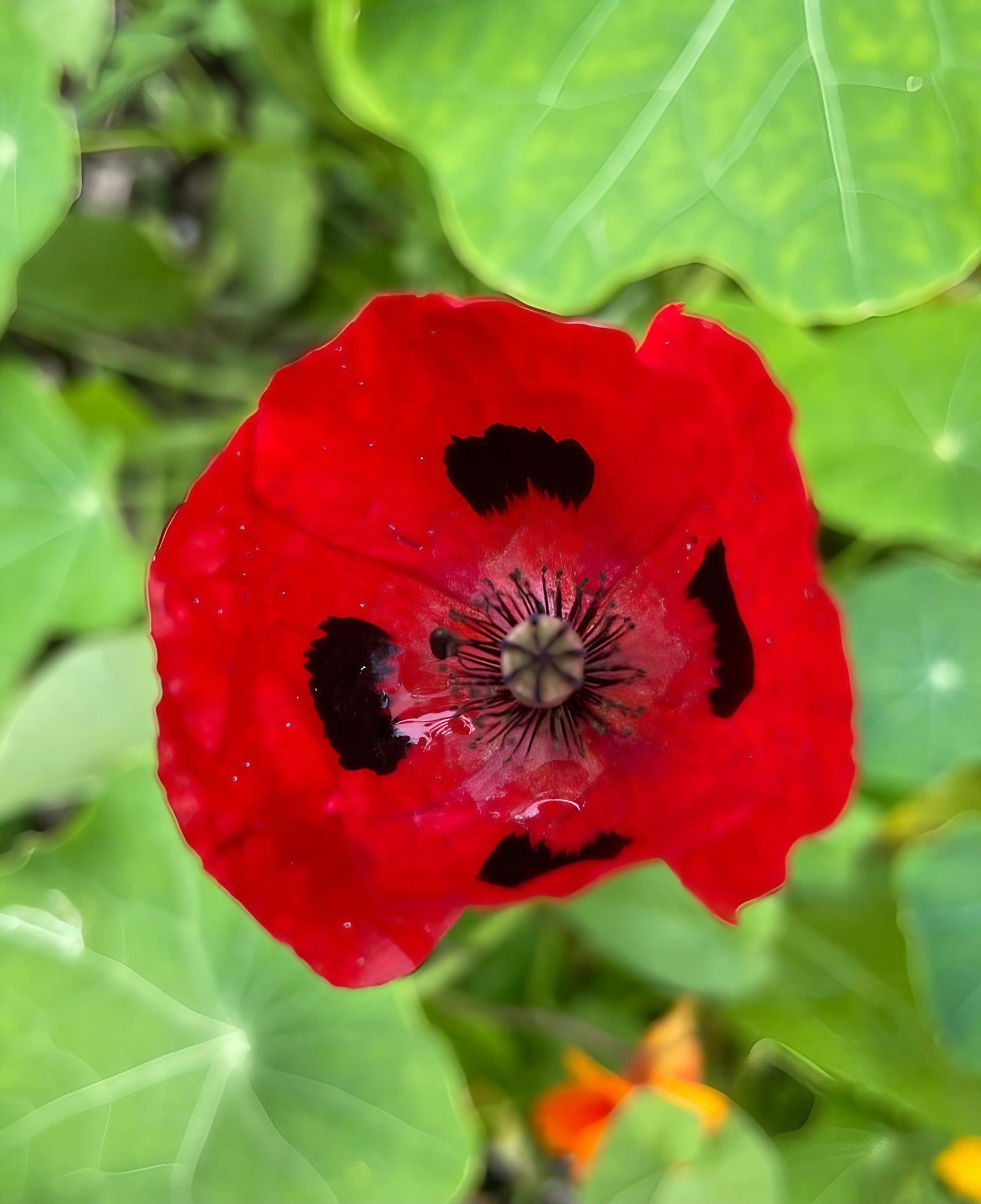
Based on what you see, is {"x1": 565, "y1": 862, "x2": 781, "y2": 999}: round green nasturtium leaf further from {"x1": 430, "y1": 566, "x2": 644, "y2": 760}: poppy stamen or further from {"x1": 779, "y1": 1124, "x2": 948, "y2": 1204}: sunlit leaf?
{"x1": 430, "y1": 566, "x2": 644, "y2": 760}: poppy stamen

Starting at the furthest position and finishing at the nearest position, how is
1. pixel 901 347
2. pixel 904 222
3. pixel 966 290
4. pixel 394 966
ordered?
pixel 966 290, pixel 901 347, pixel 904 222, pixel 394 966

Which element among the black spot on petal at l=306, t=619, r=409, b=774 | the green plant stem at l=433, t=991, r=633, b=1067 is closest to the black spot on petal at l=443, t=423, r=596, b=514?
the black spot on petal at l=306, t=619, r=409, b=774

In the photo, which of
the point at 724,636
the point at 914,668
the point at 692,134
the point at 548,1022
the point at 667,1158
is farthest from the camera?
the point at 548,1022

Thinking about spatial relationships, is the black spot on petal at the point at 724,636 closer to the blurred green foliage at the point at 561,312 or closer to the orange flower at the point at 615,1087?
the blurred green foliage at the point at 561,312

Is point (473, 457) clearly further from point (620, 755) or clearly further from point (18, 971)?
point (18, 971)

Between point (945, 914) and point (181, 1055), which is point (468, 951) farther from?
point (945, 914)

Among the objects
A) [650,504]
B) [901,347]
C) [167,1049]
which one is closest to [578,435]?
[650,504]

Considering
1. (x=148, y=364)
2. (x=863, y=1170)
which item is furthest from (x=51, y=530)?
(x=863, y=1170)
